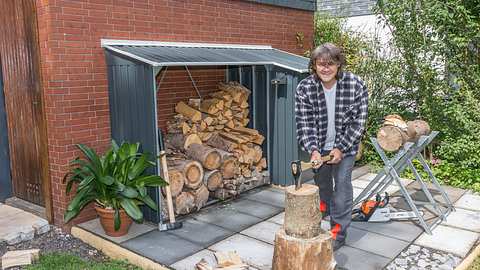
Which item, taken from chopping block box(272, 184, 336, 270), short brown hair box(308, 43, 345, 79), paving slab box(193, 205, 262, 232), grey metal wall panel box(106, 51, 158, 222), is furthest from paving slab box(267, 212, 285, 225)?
short brown hair box(308, 43, 345, 79)

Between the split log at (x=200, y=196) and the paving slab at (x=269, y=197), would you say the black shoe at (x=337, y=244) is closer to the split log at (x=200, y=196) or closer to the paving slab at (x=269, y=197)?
the paving slab at (x=269, y=197)

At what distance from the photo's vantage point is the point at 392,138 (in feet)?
14.5

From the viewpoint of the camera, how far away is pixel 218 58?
5254mm

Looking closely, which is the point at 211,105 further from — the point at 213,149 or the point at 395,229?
the point at 395,229

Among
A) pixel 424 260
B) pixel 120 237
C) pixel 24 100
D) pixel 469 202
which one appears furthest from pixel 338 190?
pixel 24 100

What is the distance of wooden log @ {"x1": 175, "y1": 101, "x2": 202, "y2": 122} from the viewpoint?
575cm

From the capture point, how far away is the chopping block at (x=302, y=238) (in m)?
3.04

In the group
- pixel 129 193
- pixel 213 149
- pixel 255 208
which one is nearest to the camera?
pixel 129 193

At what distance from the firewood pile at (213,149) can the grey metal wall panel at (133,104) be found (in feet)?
2.01

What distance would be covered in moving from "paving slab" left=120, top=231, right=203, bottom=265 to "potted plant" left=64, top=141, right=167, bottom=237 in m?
0.22

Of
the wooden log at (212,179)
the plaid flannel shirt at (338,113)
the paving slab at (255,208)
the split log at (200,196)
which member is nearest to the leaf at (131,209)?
the split log at (200,196)

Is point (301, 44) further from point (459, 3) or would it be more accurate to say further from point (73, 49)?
point (73, 49)

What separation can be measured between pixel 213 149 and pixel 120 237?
1692 millimetres

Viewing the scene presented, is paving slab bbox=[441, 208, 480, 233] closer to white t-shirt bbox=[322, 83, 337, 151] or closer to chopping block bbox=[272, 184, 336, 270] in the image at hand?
white t-shirt bbox=[322, 83, 337, 151]
